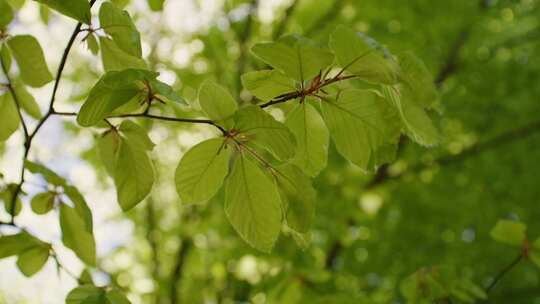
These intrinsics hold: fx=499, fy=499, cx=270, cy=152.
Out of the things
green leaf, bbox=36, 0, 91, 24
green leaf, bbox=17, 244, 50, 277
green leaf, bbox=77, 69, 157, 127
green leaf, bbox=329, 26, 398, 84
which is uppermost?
green leaf, bbox=36, 0, 91, 24

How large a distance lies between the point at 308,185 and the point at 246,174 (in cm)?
10

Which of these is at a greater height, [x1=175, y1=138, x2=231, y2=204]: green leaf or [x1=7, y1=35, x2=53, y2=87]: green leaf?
[x1=7, y1=35, x2=53, y2=87]: green leaf

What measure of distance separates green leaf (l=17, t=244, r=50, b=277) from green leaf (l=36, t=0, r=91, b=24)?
476mm

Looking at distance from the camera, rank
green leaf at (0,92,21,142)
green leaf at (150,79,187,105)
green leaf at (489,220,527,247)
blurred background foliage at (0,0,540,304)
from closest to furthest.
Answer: green leaf at (150,79,187,105) → green leaf at (0,92,21,142) → green leaf at (489,220,527,247) → blurred background foliage at (0,0,540,304)

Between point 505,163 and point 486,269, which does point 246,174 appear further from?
point 505,163

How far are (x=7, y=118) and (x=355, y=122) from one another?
2.03 ft

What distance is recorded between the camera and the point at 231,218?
69cm

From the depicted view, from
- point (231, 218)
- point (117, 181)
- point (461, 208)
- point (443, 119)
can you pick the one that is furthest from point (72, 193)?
point (443, 119)

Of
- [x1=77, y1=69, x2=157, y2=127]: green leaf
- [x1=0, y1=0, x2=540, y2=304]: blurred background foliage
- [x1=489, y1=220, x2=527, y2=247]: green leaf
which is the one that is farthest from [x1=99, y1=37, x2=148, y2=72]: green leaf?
[x1=0, y1=0, x2=540, y2=304]: blurred background foliage

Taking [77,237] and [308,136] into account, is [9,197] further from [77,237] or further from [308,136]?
[308,136]

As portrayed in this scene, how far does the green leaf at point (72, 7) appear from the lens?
60 cm

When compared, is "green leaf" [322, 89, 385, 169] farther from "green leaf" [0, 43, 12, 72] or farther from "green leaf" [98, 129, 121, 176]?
"green leaf" [0, 43, 12, 72]

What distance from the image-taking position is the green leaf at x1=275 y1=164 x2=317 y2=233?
2.35 feet

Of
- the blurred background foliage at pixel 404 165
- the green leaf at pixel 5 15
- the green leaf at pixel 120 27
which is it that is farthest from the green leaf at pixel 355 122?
the blurred background foliage at pixel 404 165
